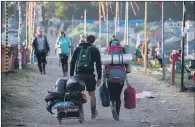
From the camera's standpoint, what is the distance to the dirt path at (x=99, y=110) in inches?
397

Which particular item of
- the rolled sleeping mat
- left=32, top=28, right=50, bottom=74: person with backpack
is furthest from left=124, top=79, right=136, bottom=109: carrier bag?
left=32, top=28, right=50, bottom=74: person with backpack

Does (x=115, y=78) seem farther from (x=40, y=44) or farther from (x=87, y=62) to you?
(x=40, y=44)

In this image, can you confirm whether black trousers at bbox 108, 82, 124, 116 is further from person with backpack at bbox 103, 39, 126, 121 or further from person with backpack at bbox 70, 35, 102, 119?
person with backpack at bbox 70, 35, 102, 119

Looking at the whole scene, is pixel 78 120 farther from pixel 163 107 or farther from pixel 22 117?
pixel 163 107

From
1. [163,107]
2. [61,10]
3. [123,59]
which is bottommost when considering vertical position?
[163,107]

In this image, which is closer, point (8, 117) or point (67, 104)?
point (67, 104)

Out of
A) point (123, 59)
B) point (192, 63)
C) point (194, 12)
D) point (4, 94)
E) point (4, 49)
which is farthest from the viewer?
point (194, 12)

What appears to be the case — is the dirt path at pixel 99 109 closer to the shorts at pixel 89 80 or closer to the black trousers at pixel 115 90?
the black trousers at pixel 115 90

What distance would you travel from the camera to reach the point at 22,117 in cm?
1055

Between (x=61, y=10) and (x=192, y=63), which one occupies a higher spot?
(x=61, y=10)

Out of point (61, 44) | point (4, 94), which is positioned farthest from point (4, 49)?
point (4, 94)

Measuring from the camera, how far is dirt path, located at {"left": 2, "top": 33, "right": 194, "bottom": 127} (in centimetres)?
1009

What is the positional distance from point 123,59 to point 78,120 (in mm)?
1443

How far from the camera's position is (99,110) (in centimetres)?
1195
